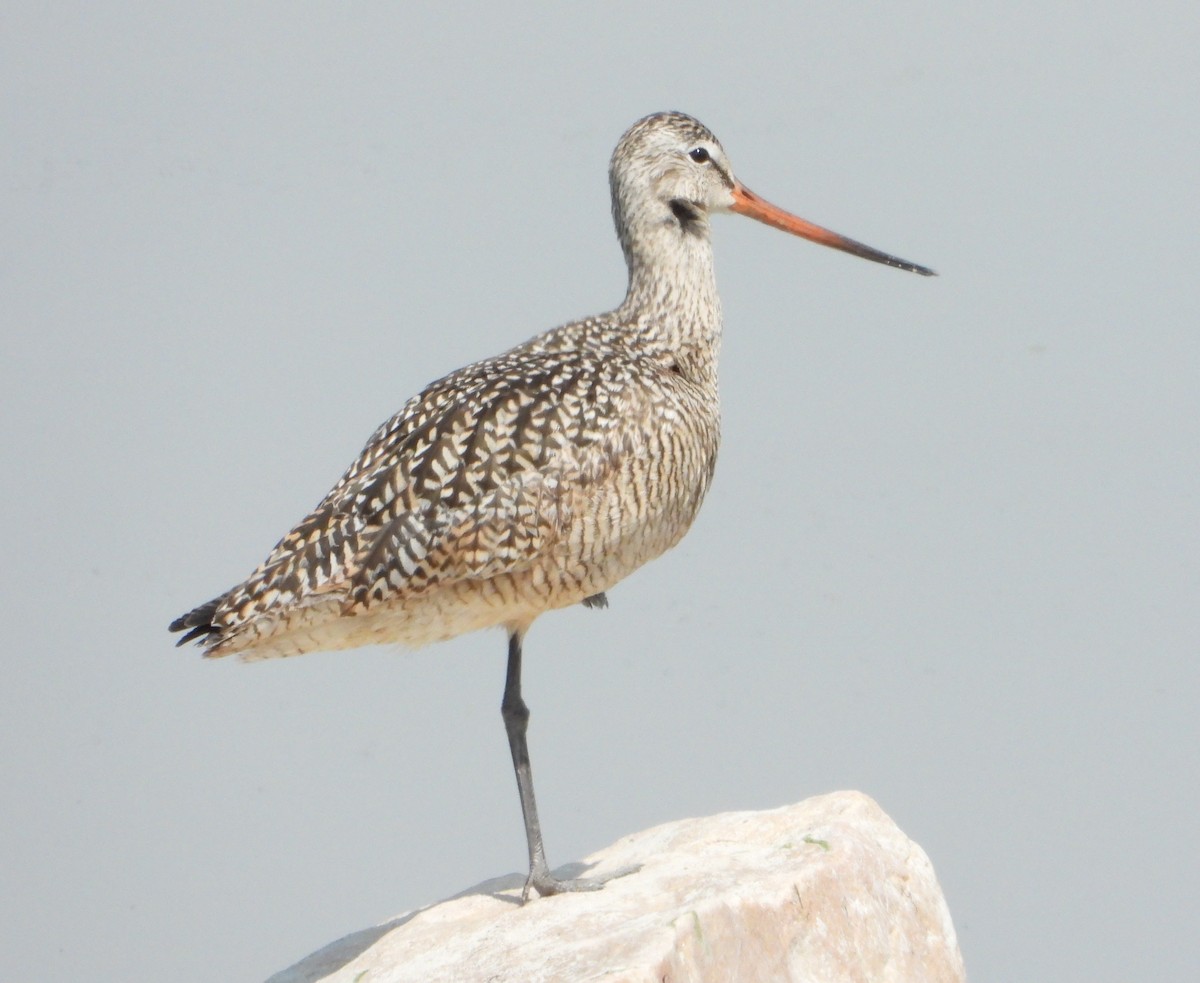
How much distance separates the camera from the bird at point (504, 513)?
7.10 m

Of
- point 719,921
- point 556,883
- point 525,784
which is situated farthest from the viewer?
point 525,784

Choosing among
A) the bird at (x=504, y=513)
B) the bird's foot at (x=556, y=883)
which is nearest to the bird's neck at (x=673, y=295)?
the bird at (x=504, y=513)

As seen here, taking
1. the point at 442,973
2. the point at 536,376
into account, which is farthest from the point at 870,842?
the point at 536,376

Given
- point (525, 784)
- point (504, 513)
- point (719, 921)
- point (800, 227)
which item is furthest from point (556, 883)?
point (800, 227)

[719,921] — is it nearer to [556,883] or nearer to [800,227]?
[556,883]

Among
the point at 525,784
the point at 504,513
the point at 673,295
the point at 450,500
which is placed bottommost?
the point at 525,784

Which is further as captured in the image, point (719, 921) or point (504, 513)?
point (504, 513)

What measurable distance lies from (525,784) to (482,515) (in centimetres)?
143

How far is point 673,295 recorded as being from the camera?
8.58m

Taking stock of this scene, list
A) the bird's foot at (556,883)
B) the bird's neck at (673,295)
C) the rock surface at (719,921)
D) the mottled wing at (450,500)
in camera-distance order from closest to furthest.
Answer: the rock surface at (719,921)
the mottled wing at (450,500)
the bird's foot at (556,883)
the bird's neck at (673,295)

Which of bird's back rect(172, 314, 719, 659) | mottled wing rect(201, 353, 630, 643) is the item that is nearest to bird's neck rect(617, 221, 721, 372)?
bird's back rect(172, 314, 719, 659)

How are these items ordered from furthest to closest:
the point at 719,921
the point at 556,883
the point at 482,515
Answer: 1. the point at 556,883
2. the point at 482,515
3. the point at 719,921

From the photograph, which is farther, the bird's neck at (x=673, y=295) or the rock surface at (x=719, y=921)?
the bird's neck at (x=673, y=295)

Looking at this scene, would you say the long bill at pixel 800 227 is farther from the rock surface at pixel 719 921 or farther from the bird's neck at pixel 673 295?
the rock surface at pixel 719 921
